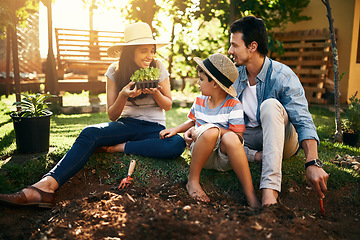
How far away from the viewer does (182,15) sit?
7.95m

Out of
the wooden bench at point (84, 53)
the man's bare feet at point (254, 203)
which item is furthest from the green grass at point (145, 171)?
the wooden bench at point (84, 53)

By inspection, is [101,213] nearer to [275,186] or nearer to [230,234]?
[230,234]

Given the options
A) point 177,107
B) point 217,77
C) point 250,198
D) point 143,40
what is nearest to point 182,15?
point 177,107

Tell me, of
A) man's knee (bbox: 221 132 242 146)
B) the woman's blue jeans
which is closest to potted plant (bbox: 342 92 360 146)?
the woman's blue jeans

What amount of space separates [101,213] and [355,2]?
24.8ft

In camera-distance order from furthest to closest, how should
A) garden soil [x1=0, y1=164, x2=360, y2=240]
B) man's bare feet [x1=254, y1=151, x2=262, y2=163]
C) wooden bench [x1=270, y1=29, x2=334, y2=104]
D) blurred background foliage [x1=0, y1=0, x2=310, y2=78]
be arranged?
1. wooden bench [x1=270, y1=29, x2=334, y2=104]
2. blurred background foliage [x1=0, y1=0, x2=310, y2=78]
3. man's bare feet [x1=254, y1=151, x2=262, y2=163]
4. garden soil [x1=0, y1=164, x2=360, y2=240]

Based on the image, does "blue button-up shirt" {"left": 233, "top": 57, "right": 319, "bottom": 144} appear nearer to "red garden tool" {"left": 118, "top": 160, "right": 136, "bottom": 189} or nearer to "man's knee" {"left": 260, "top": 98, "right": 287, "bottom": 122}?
"man's knee" {"left": 260, "top": 98, "right": 287, "bottom": 122}

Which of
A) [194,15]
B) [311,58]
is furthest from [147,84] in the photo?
[311,58]

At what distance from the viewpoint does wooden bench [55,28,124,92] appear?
8094mm

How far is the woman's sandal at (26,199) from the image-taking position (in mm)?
2361

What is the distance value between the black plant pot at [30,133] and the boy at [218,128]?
164 centimetres

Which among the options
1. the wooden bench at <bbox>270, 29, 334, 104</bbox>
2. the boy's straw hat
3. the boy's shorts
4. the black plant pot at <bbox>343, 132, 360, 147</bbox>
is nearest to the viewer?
the boy's shorts

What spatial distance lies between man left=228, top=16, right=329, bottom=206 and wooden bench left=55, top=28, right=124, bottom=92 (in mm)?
5620

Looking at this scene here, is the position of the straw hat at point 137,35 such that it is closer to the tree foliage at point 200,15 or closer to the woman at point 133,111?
the woman at point 133,111
